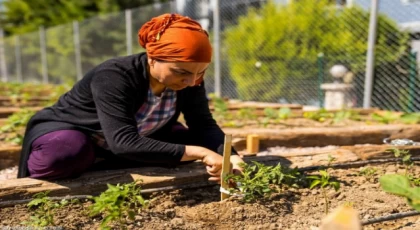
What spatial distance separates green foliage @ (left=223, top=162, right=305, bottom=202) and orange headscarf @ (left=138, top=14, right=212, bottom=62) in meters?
0.51

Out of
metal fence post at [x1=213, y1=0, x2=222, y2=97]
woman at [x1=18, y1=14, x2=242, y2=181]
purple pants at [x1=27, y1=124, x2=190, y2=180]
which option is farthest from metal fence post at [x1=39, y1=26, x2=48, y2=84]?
purple pants at [x1=27, y1=124, x2=190, y2=180]

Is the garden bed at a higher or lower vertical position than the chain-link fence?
lower

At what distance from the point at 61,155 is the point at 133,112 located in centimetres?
37

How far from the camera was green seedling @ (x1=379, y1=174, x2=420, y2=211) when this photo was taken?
1.44 metres

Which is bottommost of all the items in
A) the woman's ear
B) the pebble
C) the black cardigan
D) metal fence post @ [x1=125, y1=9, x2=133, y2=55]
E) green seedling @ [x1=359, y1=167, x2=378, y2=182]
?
the pebble

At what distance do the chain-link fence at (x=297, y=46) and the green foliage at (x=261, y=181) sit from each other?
4230 millimetres

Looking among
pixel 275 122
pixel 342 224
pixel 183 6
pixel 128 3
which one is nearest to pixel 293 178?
pixel 342 224

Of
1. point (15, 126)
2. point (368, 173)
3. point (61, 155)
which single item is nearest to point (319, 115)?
point (368, 173)

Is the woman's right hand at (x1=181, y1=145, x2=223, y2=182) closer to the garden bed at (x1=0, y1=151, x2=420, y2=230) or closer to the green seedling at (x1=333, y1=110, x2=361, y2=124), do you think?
the garden bed at (x1=0, y1=151, x2=420, y2=230)

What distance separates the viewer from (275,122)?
434 cm

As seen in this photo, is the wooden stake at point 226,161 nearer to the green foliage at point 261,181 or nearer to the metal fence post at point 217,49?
the green foliage at point 261,181

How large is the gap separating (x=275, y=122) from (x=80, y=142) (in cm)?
244

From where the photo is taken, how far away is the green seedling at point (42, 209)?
1737 mm

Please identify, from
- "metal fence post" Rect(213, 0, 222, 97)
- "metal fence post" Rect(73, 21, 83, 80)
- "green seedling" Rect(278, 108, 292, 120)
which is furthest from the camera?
"metal fence post" Rect(73, 21, 83, 80)
